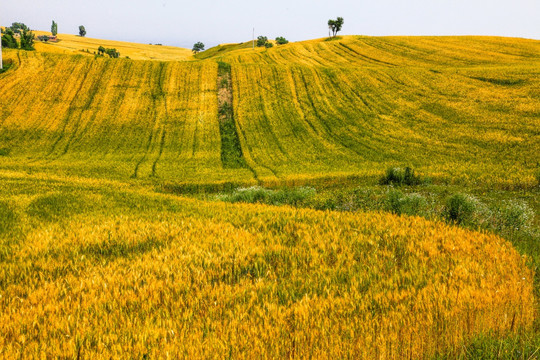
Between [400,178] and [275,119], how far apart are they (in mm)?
23751

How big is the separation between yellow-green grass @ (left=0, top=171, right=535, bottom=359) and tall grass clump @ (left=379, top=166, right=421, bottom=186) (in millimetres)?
14707

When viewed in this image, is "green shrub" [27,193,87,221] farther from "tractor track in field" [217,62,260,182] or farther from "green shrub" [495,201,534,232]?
"tractor track in field" [217,62,260,182]

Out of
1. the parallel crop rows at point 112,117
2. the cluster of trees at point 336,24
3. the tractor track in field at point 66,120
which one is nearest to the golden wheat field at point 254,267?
the parallel crop rows at point 112,117

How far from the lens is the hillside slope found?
2945 centimetres

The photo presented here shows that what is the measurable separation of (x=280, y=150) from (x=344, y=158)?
7.42 metres

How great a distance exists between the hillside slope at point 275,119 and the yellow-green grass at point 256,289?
58.8ft

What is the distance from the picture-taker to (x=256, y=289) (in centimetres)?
506

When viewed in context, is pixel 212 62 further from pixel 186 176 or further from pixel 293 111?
pixel 186 176

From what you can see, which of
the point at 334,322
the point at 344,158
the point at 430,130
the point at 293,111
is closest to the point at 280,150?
the point at 344,158

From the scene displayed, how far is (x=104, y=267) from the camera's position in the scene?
606 cm

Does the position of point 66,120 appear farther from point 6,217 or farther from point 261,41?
point 261,41

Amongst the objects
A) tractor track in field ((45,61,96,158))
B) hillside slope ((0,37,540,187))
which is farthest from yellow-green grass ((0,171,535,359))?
tractor track in field ((45,61,96,158))

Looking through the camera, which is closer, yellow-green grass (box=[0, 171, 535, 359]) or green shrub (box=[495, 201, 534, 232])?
yellow-green grass (box=[0, 171, 535, 359])

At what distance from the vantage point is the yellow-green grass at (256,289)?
3598mm
